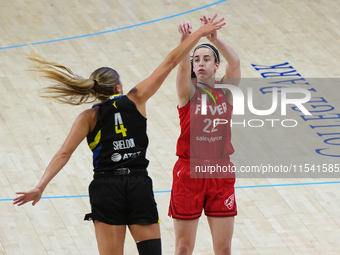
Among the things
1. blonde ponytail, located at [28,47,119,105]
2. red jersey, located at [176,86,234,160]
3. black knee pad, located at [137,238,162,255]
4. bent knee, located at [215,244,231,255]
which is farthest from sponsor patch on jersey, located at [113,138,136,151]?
bent knee, located at [215,244,231,255]

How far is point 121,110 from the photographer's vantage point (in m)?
3.99

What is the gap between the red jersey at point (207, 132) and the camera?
478cm

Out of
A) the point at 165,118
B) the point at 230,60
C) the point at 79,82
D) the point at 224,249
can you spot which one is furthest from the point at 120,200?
the point at 165,118

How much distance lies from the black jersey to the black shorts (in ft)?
0.29

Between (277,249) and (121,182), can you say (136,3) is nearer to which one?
(277,249)

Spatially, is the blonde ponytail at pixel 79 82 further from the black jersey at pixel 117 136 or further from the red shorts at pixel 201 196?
the red shorts at pixel 201 196

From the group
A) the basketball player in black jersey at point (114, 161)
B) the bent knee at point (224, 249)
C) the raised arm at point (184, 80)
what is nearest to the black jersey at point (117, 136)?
the basketball player in black jersey at point (114, 161)

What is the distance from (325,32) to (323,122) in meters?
2.62

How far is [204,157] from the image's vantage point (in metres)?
4.80

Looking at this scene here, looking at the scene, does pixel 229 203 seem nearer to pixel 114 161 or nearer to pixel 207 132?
pixel 207 132

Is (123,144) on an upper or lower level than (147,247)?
upper

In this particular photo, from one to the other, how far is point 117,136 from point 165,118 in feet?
14.5

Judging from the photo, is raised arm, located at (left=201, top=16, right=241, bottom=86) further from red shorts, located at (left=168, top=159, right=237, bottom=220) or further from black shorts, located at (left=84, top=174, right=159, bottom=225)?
black shorts, located at (left=84, top=174, right=159, bottom=225)

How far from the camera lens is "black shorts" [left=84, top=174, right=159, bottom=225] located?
3.97 m
